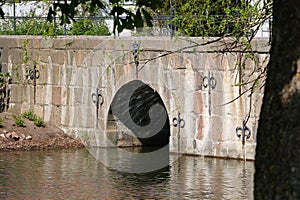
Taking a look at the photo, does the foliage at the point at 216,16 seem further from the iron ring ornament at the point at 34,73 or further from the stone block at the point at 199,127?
the iron ring ornament at the point at 34,73

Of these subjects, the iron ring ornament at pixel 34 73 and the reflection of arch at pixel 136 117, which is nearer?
the reflection of arch at pixel 136 117

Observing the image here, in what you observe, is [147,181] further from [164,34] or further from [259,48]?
[164,34]

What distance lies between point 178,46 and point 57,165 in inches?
104

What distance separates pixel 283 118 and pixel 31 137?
536 inches

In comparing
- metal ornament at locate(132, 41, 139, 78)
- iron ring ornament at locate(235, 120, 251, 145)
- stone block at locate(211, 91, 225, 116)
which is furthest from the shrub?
iron ring ornament at locate(235, 120, 251, 145)

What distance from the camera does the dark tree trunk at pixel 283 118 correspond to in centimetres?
412

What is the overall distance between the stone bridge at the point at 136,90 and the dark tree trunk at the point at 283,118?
9687 millimetres

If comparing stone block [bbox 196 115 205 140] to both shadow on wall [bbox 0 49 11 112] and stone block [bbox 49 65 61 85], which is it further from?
shadow on wall [bbox 0 49 11 112]

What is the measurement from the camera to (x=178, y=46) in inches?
606

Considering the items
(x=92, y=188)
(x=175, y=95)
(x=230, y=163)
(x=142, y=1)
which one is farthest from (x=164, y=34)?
(x=142, y=1)

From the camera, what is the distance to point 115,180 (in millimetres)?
13797

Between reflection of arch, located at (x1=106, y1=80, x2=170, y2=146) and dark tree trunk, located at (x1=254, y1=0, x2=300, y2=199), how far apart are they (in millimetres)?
12967

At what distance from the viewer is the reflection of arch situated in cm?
1755

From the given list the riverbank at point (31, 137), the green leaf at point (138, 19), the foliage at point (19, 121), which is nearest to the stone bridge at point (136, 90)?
the riverbank at point (31, 137)
